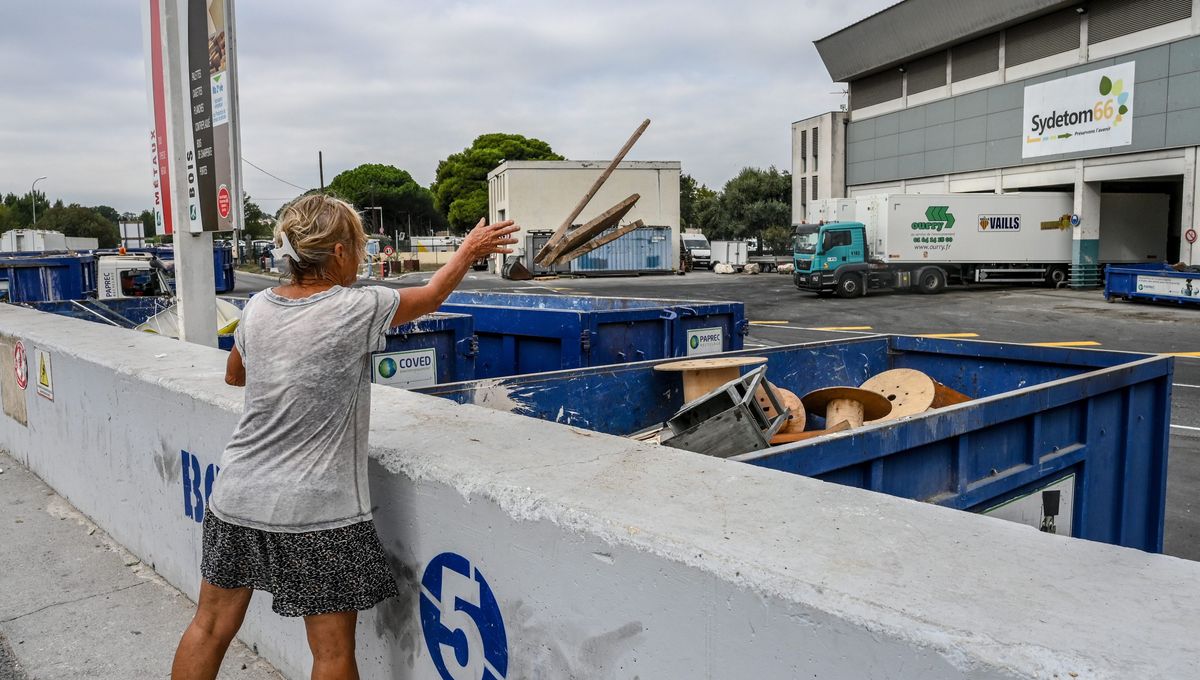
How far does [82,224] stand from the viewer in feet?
289

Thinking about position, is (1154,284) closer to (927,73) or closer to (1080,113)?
(1080,113)

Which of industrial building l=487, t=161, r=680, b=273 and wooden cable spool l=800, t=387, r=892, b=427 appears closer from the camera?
wooden cable spool l=800, t=387, r=892, b=427

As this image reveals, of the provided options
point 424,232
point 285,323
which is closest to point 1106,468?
point 285,323

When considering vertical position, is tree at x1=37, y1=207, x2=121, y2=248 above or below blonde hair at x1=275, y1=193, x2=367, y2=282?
above

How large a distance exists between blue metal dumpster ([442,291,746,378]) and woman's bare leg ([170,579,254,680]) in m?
5.58

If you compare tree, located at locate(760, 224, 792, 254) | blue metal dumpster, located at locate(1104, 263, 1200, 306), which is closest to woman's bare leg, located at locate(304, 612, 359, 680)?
blue metal dumpster, located at locate(1104, 263, 1200, 306)

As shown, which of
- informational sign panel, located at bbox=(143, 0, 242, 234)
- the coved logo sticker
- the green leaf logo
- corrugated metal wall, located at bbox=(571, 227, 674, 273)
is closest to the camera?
the coved logo sticker

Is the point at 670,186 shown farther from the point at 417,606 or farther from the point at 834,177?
the point at 417,606

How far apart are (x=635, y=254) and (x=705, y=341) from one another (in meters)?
40.7

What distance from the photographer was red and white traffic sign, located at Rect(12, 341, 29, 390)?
6.34 metres

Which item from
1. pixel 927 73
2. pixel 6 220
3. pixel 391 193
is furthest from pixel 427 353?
pixel 391 193

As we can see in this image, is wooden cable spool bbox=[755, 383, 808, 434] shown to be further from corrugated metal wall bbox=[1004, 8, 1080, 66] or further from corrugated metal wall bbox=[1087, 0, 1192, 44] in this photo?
corrugated metal wall bbox=[1004, 8, 1080, 66]

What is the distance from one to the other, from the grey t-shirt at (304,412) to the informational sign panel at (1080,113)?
37.2 meters

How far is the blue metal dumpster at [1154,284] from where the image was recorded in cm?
2405
